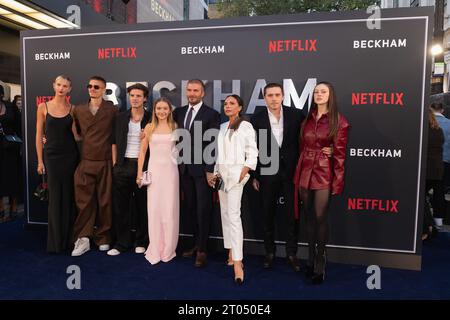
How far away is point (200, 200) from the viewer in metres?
3.96

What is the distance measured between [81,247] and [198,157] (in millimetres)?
1732

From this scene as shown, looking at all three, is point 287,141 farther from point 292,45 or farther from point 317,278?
point 317,278

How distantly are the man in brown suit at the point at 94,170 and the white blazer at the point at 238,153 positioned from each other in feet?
4.87

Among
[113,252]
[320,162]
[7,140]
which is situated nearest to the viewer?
[320,162]

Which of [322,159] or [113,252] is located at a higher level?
[322,159]

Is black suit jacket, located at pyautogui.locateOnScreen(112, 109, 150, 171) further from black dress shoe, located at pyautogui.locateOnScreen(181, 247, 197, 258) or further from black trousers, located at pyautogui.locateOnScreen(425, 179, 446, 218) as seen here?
black trousers, located at pyautogui.locateOnScreen(425, 179, 446, 218)

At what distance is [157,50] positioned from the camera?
4.56 metres

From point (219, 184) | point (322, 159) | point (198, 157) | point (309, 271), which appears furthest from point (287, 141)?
point (309, 271)

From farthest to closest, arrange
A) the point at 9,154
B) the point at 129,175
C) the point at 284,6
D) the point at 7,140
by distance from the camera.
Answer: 1. the point at 284,6
2. the point at 9,154
3. the point at 7,140
4. the point at 129,175

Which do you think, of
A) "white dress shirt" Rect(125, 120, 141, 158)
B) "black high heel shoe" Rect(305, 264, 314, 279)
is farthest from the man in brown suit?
"black high heel shoe" Rect(305, 264, 314, 279)

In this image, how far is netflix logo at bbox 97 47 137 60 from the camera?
15.2 ft
